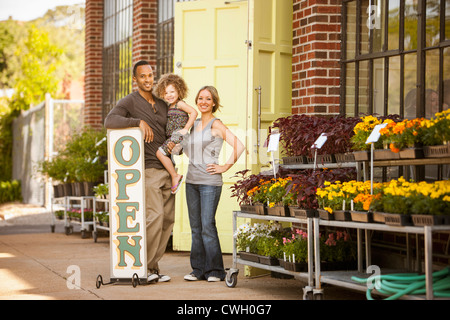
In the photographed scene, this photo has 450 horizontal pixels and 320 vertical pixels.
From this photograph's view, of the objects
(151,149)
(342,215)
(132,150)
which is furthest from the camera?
(151,149)

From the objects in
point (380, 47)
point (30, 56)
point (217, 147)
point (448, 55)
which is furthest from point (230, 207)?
point (30, 56)

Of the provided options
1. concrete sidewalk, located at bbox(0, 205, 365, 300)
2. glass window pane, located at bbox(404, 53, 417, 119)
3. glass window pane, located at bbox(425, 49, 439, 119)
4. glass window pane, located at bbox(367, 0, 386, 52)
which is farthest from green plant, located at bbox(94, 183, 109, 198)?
glass window pane, located at bbox(425, 49, 439, 119)

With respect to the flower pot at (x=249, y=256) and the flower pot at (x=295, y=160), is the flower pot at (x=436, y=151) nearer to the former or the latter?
the flower pot at (x=295, y=160)

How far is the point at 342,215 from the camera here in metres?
5.76

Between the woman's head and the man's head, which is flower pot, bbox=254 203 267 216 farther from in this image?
the man's head

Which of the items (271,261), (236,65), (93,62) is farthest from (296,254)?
(93,62)

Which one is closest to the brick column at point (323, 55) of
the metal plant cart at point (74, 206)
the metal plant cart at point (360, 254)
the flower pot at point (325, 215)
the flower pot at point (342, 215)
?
the metal plant cart at point (360, 254)

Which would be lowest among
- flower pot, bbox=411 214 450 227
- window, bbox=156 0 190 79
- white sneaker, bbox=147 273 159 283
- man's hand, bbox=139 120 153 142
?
white sneaker, bbox=147 273 159 283

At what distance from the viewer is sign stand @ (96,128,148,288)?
276 inches

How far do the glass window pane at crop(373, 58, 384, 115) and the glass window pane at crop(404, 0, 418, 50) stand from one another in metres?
0.50

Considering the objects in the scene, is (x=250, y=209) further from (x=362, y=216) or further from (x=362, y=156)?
(x=362, y=216)

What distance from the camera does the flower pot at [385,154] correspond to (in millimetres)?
5520

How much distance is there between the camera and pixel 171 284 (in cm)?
721

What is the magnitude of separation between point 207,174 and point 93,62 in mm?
9318
